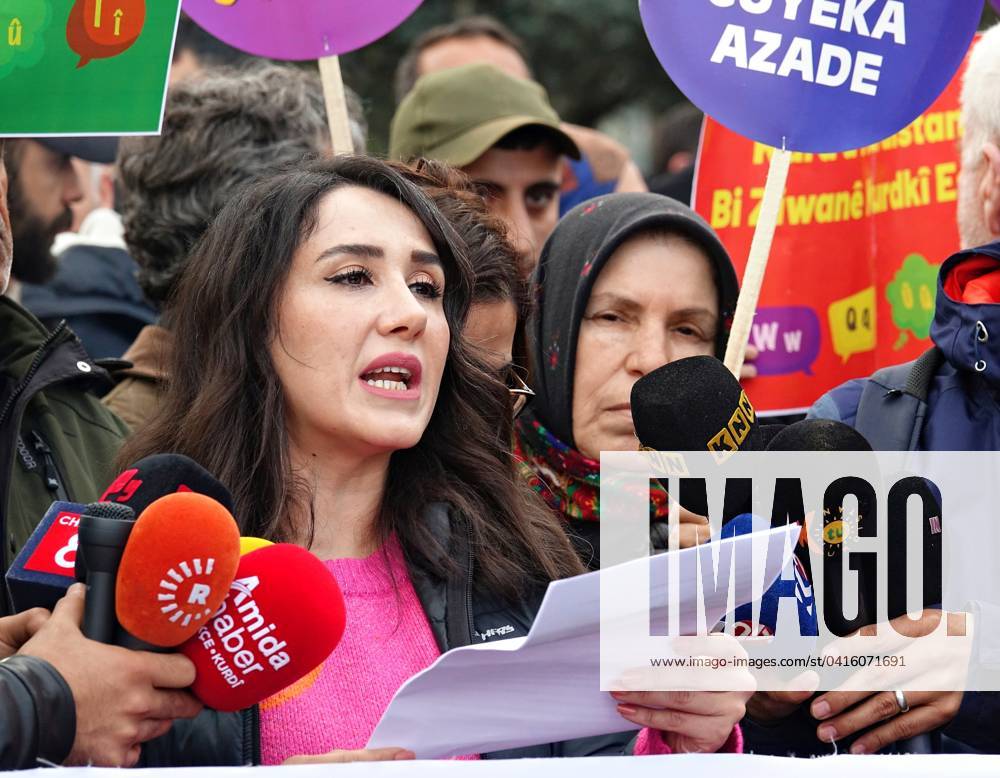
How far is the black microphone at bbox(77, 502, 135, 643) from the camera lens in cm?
187

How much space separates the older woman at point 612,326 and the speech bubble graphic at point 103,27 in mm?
1115

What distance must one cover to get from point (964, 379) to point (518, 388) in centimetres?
99

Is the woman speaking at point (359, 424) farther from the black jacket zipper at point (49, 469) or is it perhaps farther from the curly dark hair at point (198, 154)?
the curly dark hair at point (198, 154)

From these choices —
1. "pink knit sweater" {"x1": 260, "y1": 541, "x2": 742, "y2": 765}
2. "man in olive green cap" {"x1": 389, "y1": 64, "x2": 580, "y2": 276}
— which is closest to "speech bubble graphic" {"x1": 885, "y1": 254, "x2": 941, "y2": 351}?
"man in olive green cap" {"x1": 389, "y1": 64, "x2": 580, "y2": 276}

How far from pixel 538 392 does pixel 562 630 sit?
5.40ft

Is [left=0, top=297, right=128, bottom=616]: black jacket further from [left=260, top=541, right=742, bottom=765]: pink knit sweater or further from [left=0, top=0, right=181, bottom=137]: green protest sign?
[left=260, top=541, right=742, bottom=765]: pink knit sweater

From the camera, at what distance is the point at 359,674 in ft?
8.38

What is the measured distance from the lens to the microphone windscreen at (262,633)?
1925 mm

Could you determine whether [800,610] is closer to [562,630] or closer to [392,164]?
[562,630]

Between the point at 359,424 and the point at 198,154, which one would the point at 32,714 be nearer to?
the point at 359,424

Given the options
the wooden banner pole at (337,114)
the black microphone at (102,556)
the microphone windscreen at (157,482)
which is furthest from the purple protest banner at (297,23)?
the black microphone at (102,556)

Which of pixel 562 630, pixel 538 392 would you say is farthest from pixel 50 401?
pixel 562 630

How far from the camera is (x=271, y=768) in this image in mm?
1996

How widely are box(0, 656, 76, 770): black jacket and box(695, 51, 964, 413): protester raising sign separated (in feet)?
8.79
